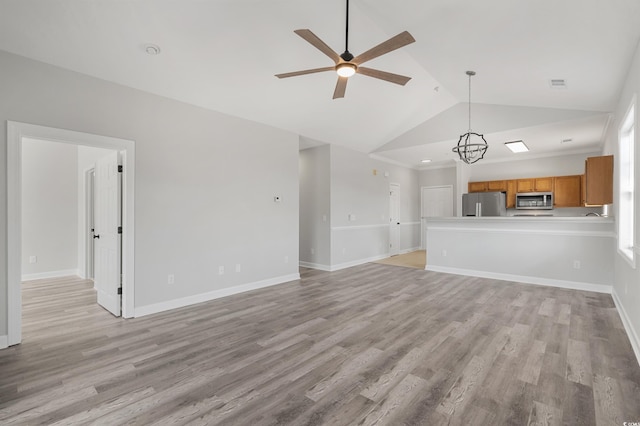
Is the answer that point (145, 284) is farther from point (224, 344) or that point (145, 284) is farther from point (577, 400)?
point (577, 400)

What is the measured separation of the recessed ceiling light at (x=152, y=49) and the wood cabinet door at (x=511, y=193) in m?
8.33

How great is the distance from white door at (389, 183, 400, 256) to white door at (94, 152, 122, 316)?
21.8ft

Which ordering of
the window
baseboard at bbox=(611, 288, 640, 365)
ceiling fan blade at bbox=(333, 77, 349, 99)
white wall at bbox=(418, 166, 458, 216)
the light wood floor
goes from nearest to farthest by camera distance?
the light wood floor → baseboard at bbox=(611, 288, 640, 365) → ceiling fan blade at bbox=(333, 77, 349, 99) → the window → white wall at bbox=(418, 166, 458, 216)

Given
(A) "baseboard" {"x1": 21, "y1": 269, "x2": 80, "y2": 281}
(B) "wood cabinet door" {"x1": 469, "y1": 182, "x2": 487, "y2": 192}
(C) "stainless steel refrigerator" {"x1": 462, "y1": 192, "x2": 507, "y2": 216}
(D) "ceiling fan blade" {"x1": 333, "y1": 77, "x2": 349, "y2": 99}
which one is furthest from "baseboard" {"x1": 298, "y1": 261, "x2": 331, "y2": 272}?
(B) "wood cabinet door" {"x1": 469, "y1": 182, "x2": 487, "y2": 192}

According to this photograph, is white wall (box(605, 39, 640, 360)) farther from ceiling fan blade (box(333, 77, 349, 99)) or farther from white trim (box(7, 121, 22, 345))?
white trim (box(7, 121, 22, 345))

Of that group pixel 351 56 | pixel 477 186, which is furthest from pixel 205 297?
pixel 477 186

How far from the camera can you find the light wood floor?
1.99 m

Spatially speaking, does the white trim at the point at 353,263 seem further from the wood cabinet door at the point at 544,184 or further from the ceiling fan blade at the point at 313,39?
the ceiling fan blade at the point at 313,39

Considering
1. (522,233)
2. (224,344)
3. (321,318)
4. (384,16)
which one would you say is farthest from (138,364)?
(522,233)

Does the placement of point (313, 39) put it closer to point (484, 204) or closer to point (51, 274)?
point (51, 274)

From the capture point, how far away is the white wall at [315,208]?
6730 mm

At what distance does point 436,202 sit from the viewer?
391 inches

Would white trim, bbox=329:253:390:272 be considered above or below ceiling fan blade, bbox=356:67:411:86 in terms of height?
below

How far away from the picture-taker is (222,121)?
15.3ft
